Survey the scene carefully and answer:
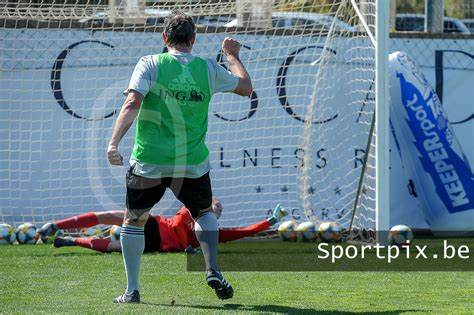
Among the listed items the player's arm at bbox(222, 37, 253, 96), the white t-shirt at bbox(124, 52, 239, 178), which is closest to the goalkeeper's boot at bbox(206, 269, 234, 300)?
the white t-shirt at bbox(124, 52, 239, 178)

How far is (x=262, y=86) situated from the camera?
11469 mm

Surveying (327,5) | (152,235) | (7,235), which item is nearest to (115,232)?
(152,235)

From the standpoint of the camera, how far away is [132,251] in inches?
226

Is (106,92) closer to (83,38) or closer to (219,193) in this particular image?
(83,38)

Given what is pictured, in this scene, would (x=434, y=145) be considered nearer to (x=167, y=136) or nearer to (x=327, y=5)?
(x=327, y=5)

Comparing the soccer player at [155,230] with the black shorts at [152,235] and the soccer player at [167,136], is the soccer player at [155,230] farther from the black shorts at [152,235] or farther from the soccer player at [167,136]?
the soccer player at [167,136]

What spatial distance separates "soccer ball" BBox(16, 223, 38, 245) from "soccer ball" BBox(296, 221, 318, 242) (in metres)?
2.76

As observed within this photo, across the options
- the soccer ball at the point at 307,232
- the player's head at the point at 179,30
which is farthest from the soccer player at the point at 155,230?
the player's head at the point at 179,30

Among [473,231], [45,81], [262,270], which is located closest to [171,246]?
[262,270]

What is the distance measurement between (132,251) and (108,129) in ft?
18.6

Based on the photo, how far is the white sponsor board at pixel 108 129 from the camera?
436 inches

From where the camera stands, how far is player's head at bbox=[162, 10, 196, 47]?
227 inches

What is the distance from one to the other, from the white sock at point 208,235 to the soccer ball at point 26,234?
4.60 metres

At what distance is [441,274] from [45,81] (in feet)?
18.2
